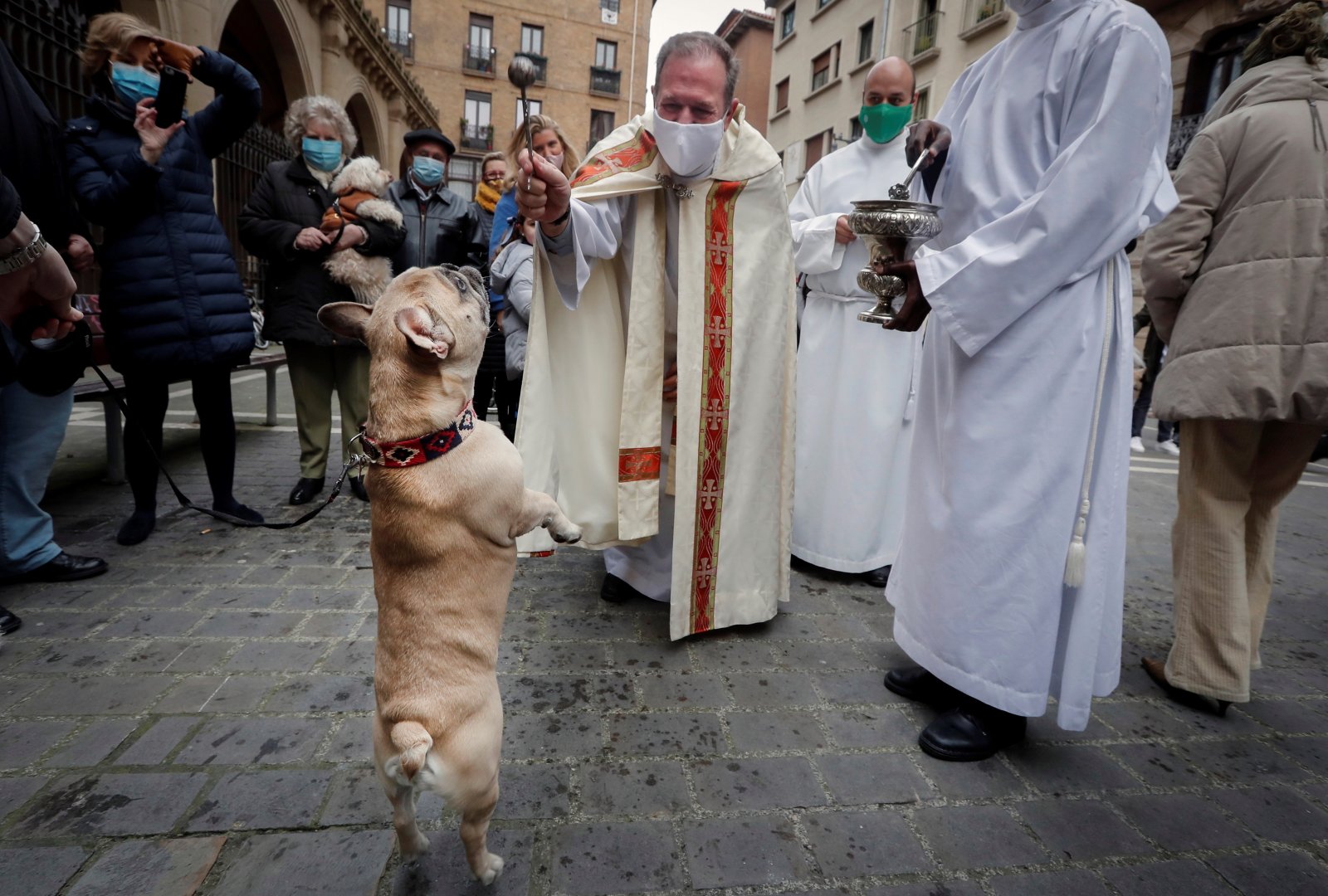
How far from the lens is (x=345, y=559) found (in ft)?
11.6

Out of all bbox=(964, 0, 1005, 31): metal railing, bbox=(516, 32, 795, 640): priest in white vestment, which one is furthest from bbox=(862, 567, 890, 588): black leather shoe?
bbox=(964, 0, 1005, 31): metal railing

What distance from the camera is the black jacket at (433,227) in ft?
15.5

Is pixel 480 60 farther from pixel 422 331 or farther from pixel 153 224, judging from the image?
pixel 422 331

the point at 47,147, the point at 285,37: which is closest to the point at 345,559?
the point at 47,147

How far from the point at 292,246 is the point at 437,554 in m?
3.49

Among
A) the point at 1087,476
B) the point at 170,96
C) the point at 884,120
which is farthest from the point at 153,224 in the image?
the point at 1087,476

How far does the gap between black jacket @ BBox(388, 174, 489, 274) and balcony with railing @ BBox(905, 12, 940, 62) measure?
56.7 ft

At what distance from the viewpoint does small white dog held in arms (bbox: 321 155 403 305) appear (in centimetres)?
418

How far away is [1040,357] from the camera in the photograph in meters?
2.04

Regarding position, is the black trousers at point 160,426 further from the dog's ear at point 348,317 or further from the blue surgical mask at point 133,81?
the dog's ear at point 348,317

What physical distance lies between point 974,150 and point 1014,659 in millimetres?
1637

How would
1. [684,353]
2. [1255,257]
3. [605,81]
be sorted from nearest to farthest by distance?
1. [1255,257]
2. [684,353]
3. [605,81]

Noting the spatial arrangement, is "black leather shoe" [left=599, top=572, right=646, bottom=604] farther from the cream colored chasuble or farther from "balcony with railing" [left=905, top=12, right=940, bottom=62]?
"balcony with railing" [left=905, top=12, right=940, bottom=62]

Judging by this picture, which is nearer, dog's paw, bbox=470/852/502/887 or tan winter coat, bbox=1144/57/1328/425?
dog's paw, bbox=470/852/502/887
